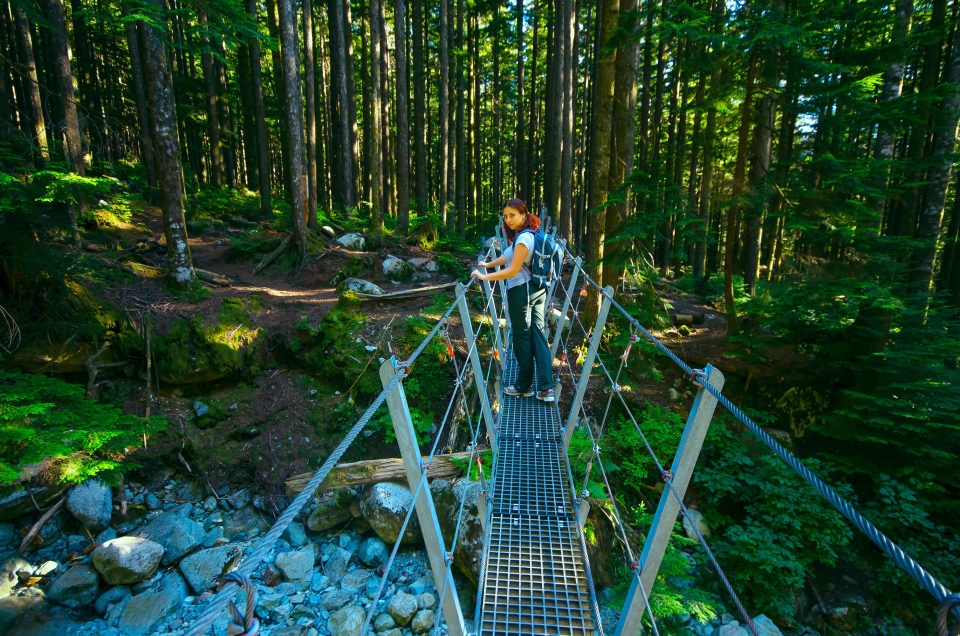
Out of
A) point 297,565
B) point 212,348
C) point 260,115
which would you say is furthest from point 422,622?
point 260,115

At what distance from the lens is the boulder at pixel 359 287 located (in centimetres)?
773

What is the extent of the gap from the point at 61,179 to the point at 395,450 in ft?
15.3

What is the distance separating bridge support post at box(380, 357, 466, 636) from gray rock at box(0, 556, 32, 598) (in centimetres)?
509

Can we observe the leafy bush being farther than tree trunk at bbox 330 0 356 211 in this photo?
No

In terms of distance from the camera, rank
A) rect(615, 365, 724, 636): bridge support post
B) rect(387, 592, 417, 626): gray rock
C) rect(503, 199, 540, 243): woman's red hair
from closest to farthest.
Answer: rect(615, 365, 724, 636): bridge support post → rect(503, 199, 540, 243): woman's red hair → rect(387, 592, 417, 626): gray rock

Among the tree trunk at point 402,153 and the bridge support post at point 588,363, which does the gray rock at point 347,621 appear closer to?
the bridge support post at point 588,363

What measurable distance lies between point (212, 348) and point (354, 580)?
3653 millimetres

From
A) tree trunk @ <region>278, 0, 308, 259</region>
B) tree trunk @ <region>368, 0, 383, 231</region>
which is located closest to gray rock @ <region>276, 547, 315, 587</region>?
tree trunk @ <region>278, 0, 308, 259</region>

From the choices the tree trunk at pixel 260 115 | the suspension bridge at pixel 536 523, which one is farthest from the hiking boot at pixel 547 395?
the tree trunk at pixel 260 115

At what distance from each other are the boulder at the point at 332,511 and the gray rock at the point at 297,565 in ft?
1.13

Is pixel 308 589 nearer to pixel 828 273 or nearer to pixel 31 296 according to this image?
pixel 31 296

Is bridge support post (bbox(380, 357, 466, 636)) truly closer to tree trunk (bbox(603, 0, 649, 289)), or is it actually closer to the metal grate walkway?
the metal grate walkway

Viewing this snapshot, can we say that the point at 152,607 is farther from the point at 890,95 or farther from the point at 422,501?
the point at 890,95

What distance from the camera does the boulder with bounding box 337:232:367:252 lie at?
9.98 m
